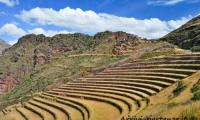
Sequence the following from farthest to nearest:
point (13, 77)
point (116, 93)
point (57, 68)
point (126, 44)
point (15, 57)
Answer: point (15, 57) < point (13, 77) < point (57, 68) < point (126, 44) < point (116, 93)

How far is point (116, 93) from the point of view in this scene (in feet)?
77.6

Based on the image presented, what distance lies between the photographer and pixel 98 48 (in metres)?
58.3

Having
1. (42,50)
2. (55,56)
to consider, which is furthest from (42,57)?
(55,56)

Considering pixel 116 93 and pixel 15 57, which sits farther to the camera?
pixel 15 57

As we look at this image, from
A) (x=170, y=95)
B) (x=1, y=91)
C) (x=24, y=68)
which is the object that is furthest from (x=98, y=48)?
(x=170, y=95)

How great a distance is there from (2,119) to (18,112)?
7.98ft

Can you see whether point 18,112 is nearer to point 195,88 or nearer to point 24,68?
point 195,88

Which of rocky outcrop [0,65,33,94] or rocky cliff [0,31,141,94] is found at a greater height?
rocky cliff [0,31,141,94]

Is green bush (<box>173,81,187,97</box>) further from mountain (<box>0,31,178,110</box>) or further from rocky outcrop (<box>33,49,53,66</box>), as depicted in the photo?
rocky outcrop (<box>33,49,53,66</box>)

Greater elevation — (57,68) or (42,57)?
(42,57)

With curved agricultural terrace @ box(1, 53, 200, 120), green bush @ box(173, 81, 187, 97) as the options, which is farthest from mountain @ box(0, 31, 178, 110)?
green bush @ box(173, 81, 187, 97)

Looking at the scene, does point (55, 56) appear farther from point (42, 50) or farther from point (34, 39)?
point (34, 39)

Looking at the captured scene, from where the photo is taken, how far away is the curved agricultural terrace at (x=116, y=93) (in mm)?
20250

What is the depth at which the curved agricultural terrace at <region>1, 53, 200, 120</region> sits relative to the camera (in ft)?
66.4
